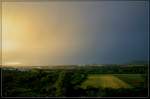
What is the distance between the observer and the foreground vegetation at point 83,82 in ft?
9.41

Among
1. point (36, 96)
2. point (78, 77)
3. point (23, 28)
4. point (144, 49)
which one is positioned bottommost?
point (36, 96)

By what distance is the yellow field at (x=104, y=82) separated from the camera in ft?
9.41

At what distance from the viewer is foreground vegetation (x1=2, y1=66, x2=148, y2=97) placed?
9.41ft

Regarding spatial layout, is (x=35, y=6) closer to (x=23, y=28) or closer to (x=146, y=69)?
(x=23, y=28)

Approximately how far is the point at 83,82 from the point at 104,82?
23 centimetres

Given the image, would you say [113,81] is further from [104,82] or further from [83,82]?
[83,82]

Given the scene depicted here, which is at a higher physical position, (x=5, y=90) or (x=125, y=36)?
(x=125, y=36)

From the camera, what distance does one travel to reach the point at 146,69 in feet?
9.56

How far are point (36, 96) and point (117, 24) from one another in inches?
46.8

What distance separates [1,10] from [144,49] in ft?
5.43

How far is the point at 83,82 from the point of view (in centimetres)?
287

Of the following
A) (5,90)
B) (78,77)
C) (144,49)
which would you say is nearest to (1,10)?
(5,90)

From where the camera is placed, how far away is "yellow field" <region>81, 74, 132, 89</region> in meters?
2.87

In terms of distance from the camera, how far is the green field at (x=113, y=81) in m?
2.87
